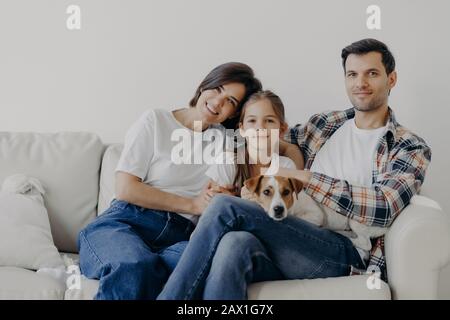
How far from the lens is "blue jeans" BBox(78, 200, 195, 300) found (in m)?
1.70

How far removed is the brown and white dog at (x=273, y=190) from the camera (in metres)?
1.89

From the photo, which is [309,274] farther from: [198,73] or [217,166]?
[198,73]

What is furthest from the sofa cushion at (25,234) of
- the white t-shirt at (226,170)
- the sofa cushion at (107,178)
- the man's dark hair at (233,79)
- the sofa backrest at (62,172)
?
the man's dark hair at (233,79)

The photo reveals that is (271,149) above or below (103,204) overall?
above

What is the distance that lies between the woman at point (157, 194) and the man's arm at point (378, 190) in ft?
1.21

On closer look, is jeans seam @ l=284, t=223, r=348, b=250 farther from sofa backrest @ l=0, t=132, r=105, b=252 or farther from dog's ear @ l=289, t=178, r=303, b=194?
sofa backrest @ l=0, t=132, r=105, b=252

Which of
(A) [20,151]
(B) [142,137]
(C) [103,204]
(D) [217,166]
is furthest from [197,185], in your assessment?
(A) [20,151]

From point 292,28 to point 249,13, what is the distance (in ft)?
0.70

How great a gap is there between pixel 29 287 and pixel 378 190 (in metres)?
1.20

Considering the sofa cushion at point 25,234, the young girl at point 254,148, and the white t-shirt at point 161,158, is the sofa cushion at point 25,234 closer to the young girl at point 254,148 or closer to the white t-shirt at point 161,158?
the white t-shirt at point 161,158

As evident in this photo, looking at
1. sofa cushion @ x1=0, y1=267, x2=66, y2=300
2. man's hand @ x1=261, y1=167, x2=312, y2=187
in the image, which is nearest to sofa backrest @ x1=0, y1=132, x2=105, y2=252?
sofa cushion @ x1=0, y1=267, x2=66, y2=300

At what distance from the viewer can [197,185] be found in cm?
215

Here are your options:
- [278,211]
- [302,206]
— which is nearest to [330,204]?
[302,206]

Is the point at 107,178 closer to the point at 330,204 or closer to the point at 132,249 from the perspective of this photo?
the point at 132,249
